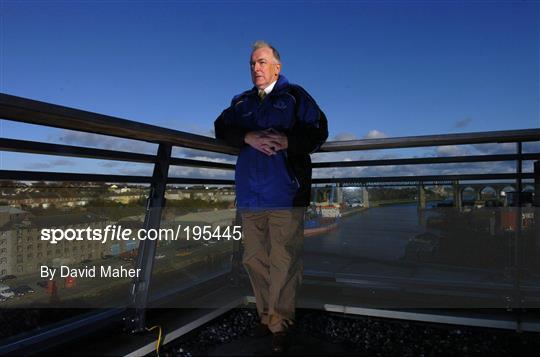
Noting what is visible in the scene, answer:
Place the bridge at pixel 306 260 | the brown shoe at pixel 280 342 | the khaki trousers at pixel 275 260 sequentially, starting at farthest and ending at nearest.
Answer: the khaki trousers at pixel 275 260, the brown shoe at pixel 280 342, the bridge at pixel 306 260

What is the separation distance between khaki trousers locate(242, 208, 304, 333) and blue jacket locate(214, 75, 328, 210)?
10cm

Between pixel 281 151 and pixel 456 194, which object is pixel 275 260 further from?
pixel 456 194

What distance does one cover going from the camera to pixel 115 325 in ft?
8.01

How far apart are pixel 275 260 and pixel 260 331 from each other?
1.49 feet

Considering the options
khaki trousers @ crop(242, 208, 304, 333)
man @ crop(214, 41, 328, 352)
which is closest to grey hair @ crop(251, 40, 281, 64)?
man @ crop(214, 41, 328, 352)

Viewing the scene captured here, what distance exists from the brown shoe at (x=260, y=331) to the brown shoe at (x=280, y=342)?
0.17m

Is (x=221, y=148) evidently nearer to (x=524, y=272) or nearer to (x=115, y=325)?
(x=115, y=325)

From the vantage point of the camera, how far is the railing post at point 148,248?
97.0 inches

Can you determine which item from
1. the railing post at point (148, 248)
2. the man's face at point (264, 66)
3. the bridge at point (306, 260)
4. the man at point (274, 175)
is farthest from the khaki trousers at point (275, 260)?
the man's face at point (264, 66)

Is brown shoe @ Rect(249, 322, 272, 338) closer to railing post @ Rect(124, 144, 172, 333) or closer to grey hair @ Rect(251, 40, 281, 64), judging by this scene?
railing post @ Rect(124, 144, 172, 333)

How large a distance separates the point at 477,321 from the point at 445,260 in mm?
667

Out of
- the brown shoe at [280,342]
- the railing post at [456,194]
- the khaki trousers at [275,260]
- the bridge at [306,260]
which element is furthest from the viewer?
the railing post at [456,194]

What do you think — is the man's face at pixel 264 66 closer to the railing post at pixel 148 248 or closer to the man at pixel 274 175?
the man at pixel 274 175

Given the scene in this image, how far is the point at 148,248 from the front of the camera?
2586 mm
